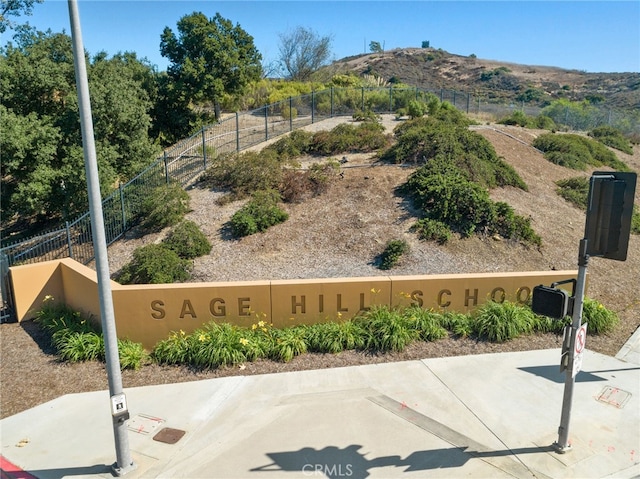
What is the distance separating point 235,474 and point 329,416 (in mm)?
1527

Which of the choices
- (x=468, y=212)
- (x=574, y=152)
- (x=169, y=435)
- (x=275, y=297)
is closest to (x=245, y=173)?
(x=468, y=212)

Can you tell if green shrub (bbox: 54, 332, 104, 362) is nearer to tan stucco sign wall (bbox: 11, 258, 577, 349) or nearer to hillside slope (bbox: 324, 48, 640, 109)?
tan stucco sign wall (bbox: 11, 258, 577, 349)

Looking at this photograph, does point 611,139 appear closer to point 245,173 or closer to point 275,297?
point 245,173

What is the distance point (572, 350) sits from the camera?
19.1ft

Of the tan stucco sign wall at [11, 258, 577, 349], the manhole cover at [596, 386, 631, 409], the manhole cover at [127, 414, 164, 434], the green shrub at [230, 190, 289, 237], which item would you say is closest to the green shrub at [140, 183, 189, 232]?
the green shrub at [230, 190, 289, 237]

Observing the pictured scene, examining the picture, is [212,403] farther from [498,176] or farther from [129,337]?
[498,176]

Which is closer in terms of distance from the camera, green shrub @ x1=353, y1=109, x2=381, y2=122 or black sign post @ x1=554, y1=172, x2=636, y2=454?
black sign post @ x1=554, y1=172, x2=636, y2=454

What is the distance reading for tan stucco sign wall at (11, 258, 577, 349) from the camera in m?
8.92

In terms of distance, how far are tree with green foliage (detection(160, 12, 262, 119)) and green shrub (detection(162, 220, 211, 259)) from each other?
13274mm

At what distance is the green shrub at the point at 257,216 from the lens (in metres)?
14.2

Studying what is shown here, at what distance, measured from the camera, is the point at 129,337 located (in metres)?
8.97

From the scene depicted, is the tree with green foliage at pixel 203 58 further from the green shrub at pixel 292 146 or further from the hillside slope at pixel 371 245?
the hillside slope at pixel 371 245

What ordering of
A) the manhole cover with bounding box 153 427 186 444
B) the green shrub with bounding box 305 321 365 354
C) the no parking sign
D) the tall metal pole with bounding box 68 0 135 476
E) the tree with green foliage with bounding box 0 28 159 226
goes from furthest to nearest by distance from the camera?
the tree with green foliage with bounding box 0 28 159 226 < the green shrub with bounding box 305 321 365 354 < the manhole cover with bounding box 153 427 186 444 < the no parking sign < the tall metal pole with bounding box 68 0 135 476

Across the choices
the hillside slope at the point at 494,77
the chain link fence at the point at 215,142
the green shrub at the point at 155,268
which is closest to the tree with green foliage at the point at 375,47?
the hillside slope at the point at 494,77
